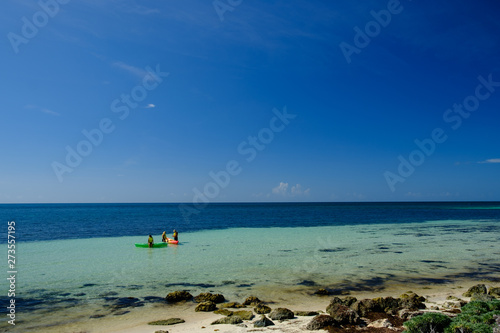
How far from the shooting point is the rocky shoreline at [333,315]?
11.1 m

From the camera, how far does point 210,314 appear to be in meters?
13.2

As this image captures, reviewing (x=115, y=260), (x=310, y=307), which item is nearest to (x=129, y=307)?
(x=310, y=307)

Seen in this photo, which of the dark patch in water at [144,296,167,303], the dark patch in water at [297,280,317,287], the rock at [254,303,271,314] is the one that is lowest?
the dark patch in water at [297,280,317,287]

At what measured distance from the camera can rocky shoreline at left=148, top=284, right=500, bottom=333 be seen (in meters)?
11.1

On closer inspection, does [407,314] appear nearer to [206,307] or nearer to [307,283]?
[307,283]

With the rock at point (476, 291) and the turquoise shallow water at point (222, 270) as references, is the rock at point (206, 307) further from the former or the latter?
the rock at point (476, 291)

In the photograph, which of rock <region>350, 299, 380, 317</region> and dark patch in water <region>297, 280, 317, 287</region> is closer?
rock <region>350, 299, 380, 317</region>

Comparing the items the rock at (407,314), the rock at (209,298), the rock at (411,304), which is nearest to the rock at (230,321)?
the rock at (209,298)

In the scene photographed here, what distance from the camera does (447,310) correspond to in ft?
41.4

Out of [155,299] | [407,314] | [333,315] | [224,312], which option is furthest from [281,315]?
[155,299]

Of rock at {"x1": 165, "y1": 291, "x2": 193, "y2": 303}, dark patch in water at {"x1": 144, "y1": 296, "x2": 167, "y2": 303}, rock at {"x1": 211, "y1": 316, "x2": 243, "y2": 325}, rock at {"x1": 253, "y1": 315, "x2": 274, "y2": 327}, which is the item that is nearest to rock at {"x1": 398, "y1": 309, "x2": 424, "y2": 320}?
rock at {"x1": 253, "y1": 315, "x2": 274, "y2": 327}

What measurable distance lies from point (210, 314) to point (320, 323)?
15.4 ft

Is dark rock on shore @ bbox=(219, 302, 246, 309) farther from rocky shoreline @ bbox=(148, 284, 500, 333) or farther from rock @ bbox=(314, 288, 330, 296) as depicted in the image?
rock @ bbox=(314, 288, 330, 296)

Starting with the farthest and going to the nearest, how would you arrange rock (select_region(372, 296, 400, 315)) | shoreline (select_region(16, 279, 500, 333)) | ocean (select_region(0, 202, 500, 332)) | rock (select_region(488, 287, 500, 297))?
ocean (select_region(0, 202, 500, 332)), rock (select_region(488, 287, 500, 297)), rock (select_region(372, 296, 400, 315)), shoreline (select_region(16, 279, 500, 333))
